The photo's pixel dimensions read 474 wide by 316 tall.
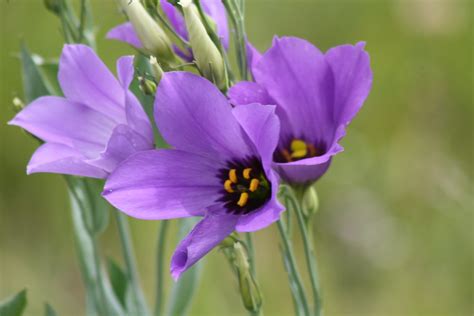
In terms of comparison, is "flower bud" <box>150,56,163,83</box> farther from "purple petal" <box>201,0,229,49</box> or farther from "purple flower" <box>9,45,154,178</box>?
"purple petal" <box>201,0,229,49</box>

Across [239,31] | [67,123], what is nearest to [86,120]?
[67,123]

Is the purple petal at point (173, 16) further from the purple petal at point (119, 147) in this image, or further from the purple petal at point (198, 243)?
the purple petal at point (198, 243)

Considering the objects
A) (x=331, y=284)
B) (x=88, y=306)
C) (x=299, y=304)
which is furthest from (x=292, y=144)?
(x=331, y=284)

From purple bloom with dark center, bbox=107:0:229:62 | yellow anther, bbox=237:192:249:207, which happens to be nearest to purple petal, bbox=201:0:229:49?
purple bloom with dark center, bbox=107:0:229:62

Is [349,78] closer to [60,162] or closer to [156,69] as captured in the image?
[156,69]

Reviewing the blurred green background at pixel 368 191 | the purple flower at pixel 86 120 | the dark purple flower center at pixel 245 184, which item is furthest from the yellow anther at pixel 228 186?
the blurred green background at pixel 368 191

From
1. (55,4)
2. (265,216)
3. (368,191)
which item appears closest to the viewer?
(265,216)

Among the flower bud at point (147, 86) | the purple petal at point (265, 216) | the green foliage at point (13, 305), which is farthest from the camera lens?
the green foliage at point (13, 305)
